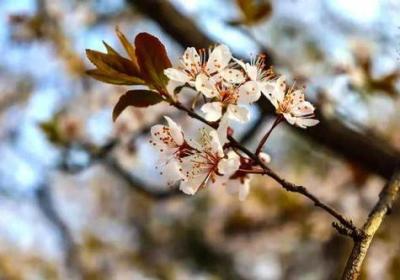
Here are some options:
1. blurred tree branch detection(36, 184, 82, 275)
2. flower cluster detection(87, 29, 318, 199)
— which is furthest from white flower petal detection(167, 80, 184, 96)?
blurred tree branch detection(36, 184, 82, 275)

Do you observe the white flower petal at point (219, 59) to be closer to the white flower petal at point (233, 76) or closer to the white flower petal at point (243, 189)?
the white flower petal at point (233, 76)

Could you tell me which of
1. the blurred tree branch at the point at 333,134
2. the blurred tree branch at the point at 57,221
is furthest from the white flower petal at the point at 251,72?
the blurred tree branch at the point at 57,221

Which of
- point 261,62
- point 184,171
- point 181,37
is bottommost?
point 184,171

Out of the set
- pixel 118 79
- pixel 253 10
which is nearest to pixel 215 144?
pixel 118 79

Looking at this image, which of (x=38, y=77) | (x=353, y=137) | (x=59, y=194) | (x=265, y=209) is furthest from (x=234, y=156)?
(x=59, y=194)

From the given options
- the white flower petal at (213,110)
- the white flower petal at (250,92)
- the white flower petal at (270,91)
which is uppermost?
the white flower petal at (270,91)

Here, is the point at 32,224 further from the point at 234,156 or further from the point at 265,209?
the point at 234,156

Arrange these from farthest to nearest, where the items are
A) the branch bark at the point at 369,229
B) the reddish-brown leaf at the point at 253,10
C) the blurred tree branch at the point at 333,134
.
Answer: the blurred tree branch at the point at 333,134 < the reddish-brown leaf at the point at 253,10 < the branch bark at the point at 369,229
